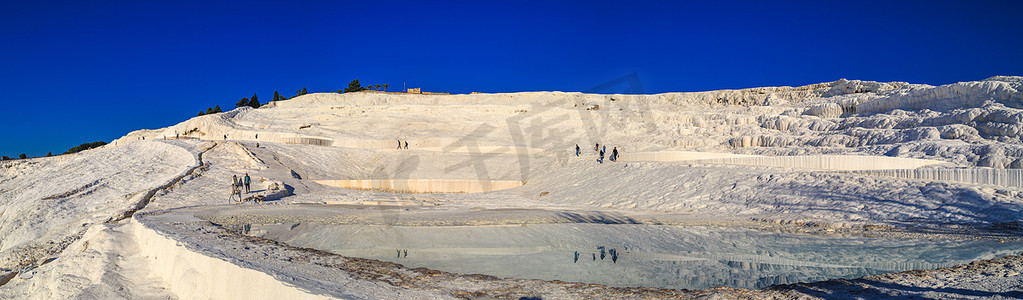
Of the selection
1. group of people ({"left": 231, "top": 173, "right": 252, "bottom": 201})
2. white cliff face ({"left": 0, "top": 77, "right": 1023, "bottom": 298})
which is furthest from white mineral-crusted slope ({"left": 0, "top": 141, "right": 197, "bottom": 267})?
group of people ({"left": 231, "top": 173, "right": 252, "bottom": 201})

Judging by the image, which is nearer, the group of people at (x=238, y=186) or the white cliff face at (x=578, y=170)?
the white cliff face at (x=578, y=170)

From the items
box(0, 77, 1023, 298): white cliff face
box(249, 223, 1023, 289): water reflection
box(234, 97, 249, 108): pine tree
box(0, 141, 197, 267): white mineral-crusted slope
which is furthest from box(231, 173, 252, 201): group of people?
box(234, 97, 249, 108): pine tree

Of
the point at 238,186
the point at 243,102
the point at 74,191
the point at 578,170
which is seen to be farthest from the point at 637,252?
the point at 243,102

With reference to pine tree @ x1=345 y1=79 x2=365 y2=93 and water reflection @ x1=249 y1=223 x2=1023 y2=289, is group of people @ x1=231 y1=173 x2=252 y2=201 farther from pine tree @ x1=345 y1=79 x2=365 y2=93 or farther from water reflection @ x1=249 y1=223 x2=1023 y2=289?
pine tree @ x1=345 y1=79 x2=365 y2=93

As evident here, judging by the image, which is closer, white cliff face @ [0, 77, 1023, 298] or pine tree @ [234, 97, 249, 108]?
white cliff face @ [0, 77, 1023, 298]

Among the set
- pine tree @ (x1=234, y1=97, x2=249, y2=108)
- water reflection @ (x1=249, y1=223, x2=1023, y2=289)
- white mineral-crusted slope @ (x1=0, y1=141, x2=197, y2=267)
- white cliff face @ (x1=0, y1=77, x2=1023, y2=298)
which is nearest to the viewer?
water reflection @ (x1=249, y1=223, x2=1023, y2=289)

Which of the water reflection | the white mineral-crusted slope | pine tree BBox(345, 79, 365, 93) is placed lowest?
the water reflection

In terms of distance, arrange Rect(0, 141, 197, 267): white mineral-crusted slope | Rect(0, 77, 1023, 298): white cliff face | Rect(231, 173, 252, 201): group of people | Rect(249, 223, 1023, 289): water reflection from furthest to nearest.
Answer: Rect(231, 173, 252, 201): group of people, Rect(0, 77, 1023, 298): white cliff face, Rect(0, 141, 197, 267): white mineral-crusted slope, Rect(249, 223, 1023, 289): water reflection

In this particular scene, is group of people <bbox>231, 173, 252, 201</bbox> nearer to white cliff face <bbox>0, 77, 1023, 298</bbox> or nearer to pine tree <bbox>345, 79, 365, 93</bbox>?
white cliff face <bbox>0, 77, 1023, 298</bbox>

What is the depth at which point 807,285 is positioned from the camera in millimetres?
6090

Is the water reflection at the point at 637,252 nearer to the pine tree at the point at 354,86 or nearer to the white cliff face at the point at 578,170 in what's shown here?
the white cliff face at the point at 578,170

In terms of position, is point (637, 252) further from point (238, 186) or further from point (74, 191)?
point (74, 191)

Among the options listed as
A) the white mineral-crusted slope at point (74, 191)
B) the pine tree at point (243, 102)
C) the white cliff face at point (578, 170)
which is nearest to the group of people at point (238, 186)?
the white cliff face at point (578, 170)

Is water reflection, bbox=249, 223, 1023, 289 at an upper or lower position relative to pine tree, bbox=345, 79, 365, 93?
lower
